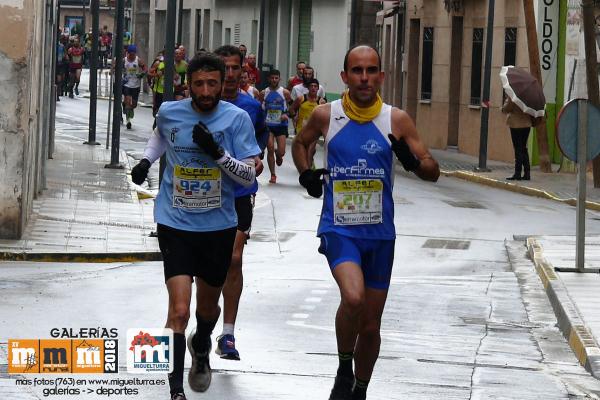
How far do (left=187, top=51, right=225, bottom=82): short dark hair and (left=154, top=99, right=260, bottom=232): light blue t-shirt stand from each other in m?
0.20

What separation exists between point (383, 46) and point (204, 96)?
3847 centimetres

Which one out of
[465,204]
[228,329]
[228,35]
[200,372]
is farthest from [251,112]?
[228,35]

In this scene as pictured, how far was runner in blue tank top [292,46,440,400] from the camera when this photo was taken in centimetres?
825

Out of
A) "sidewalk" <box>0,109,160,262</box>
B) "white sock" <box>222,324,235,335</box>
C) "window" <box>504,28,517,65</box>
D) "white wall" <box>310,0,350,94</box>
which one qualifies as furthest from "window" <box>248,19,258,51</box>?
"white sock" <box>222,324,235,335</box>

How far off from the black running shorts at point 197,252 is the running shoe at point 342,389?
859 millimetres

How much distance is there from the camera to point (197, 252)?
8.48 metres

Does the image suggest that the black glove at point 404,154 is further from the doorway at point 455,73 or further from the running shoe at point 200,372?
the doorway at point 455,73

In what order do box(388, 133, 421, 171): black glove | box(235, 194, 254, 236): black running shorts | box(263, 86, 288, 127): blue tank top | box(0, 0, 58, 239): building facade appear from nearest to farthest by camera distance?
1. box(388, 133, 421, 171): black glove
2. box(235, 194, 254, 236): black running shorts
3. box(0, 0, 58, 239): building facade
4. box(263, 86, 288, 127): blue tank top

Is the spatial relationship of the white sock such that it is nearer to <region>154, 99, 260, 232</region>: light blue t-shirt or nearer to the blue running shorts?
<region>154, 99, 260, 232</region>: light blue t-shirt

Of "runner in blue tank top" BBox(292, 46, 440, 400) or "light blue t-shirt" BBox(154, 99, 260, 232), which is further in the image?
"light blue t-shirt" BBox(154, 99, 260, 232)

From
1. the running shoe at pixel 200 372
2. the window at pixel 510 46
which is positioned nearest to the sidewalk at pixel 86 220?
the running shoe at pixel 200 372

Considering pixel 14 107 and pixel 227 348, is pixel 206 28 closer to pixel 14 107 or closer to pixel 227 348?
pixel 14 107

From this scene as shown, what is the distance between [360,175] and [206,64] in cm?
97

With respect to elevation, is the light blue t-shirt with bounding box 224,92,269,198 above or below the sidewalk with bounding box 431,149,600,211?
above
